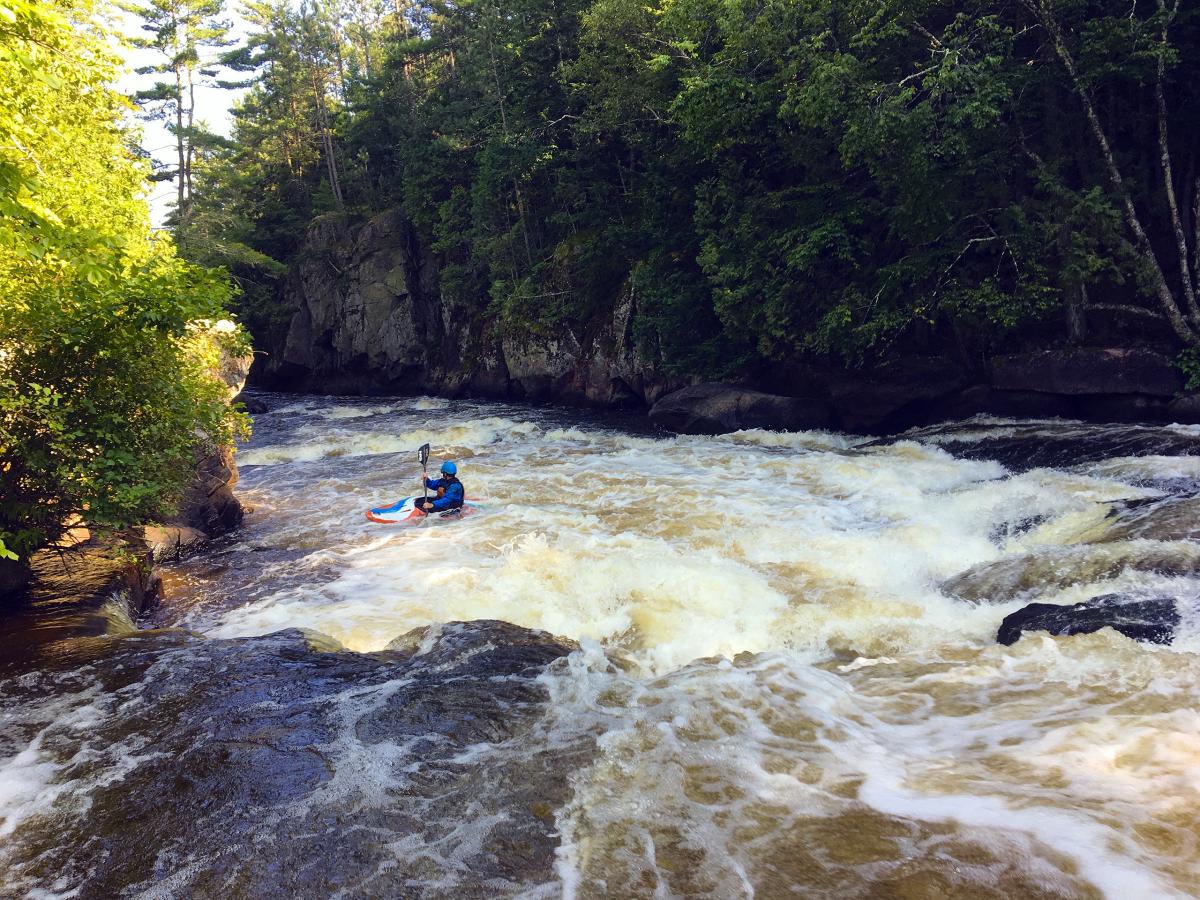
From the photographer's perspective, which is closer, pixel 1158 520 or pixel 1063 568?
pixel 1063 568

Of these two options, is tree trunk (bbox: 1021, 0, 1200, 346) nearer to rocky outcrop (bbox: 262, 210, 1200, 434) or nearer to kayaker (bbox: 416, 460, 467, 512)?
rocky outcrop (bbox: 262, 210, 1200, 434)

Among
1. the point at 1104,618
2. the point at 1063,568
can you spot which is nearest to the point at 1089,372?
the point at 1063,568

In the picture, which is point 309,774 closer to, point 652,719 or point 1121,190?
point 652,719

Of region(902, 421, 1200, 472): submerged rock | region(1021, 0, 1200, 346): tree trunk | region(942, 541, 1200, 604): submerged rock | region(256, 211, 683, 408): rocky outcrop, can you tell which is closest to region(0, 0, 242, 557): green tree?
region(942, 541, 1200, 604): submerged rock

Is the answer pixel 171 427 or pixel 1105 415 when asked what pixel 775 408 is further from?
pixel 171 427

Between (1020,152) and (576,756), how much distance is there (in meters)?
14.3

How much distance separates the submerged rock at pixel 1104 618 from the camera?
16.6 feet

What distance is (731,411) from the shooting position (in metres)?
17.0

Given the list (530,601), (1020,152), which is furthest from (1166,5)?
(530,601)

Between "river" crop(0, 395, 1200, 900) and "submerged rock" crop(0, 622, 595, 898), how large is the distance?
2 centimetres

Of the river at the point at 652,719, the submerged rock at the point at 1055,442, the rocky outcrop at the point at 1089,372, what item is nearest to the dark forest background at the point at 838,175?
the rocky outcrop at the point at 1089,372

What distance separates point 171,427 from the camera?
682 cm

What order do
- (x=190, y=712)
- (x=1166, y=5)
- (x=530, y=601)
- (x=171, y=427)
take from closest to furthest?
1. (x=190, y=712)
2. (x=171, y=427)
3. (x=530, y=601)
4. (x=1166, y=5)

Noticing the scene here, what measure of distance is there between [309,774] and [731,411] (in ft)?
46.0
